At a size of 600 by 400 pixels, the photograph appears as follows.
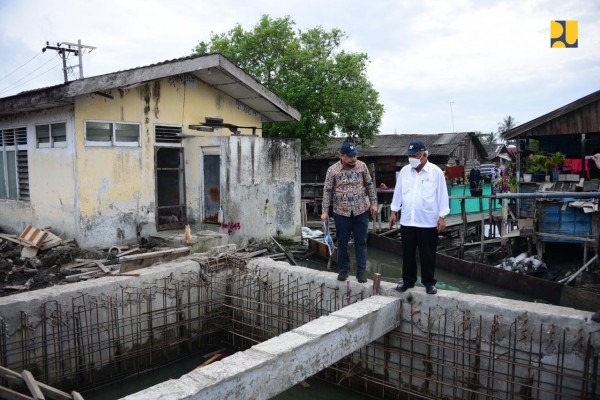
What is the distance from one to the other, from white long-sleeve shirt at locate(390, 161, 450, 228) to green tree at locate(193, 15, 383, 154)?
53.8 feet

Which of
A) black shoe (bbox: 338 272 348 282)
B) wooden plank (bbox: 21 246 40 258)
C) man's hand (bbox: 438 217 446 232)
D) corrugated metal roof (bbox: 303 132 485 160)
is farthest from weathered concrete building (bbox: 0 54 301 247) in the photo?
corrugated metal roof (bbox: 303 132 485 160)

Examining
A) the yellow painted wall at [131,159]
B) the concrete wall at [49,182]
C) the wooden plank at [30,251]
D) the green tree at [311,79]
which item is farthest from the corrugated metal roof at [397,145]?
the wooden plank at [30,251]

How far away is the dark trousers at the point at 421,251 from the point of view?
209 inches

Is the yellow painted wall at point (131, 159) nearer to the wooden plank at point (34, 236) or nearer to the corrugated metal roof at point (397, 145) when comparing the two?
the wooden plank at point (34, 236)

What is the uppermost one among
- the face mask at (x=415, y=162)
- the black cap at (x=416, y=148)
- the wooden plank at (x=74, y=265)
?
the black cap at (x=416, y=148)

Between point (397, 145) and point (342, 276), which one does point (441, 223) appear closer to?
point (342, 276)

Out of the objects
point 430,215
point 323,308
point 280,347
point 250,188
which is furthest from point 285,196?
point 280,347

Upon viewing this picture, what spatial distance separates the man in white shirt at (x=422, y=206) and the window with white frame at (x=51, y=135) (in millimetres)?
7437

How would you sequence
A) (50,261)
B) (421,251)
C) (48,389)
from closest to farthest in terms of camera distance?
(48,389)
(421,251)
(50,261)

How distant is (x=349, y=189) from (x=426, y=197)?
0.98 metres

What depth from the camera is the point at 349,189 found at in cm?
574

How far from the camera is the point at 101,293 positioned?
626 cm

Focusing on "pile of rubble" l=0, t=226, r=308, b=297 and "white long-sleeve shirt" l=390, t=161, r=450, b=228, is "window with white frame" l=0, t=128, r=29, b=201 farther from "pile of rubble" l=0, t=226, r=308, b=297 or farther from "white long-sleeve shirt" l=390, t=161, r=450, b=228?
"white long-sleeve shirt" l=390, t=161, r=450, b=228

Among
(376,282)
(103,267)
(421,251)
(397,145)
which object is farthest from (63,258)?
(397,145)
